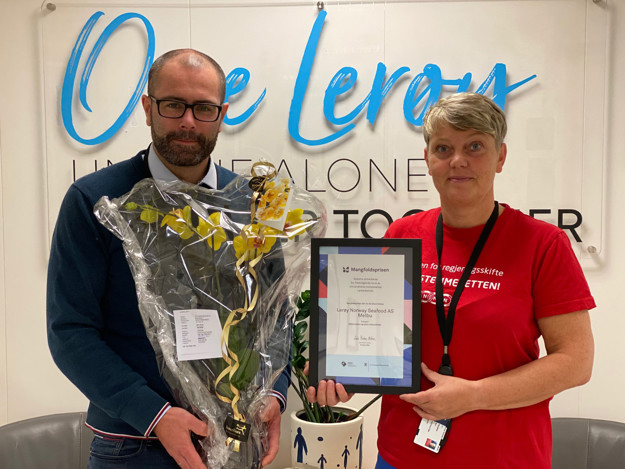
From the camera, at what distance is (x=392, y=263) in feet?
5.39

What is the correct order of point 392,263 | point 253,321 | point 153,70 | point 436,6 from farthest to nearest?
point 436,6
point 153,70
point 392,263
point 253,321

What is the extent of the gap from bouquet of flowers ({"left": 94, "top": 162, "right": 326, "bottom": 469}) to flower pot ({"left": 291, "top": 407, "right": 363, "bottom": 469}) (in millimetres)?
1356

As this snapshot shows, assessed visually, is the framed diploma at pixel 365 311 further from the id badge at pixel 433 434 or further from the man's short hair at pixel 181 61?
the man's short hair at pixel 181 61

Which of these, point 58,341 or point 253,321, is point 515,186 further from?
point 58,341

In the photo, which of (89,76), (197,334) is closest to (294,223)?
(197,334)

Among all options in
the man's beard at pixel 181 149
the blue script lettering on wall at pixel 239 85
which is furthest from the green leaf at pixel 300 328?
the man's beard at pixel 181 149

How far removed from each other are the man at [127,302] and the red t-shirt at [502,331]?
484mm

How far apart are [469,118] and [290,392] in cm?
222

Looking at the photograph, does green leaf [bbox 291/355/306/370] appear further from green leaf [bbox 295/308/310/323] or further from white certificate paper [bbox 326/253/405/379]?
white certificate paper [bbox 326/253/405/379]

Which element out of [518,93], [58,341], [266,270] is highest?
[518,93]

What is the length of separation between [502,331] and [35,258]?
289 cm

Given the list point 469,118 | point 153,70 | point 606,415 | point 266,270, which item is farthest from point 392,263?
point 606,415

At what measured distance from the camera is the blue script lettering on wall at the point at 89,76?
11.1 ft

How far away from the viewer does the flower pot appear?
282 centimetres
